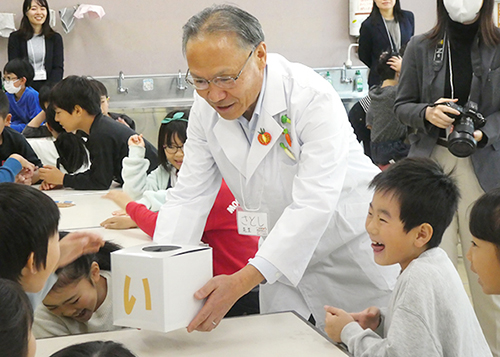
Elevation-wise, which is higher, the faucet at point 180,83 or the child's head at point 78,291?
the child's head at point 78,291

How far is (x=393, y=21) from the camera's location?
5129mm

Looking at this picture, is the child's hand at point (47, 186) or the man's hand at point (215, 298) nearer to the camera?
the man's hand at point (215, 298)

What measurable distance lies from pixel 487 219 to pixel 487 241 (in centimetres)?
5

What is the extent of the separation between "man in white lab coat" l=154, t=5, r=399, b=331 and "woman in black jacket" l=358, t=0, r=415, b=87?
3.45 m

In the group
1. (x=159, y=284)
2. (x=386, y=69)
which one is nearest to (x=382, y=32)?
(x=386, y=69)

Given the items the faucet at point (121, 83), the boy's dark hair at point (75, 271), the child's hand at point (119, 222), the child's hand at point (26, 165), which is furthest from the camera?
the faucet at point (121, 83)

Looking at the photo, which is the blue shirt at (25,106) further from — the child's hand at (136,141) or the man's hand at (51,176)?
the child's hand at (136,141)

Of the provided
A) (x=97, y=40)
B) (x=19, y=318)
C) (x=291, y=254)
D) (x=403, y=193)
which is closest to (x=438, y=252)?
(x=403, y=193)

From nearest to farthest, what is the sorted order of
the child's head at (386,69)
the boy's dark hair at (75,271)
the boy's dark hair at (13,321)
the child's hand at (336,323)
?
the boy's dark hair at (13,321) < the child's hand at (336,323) < the boy's dark hair at (75,271) < the child's head at (386,69)

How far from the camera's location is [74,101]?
3133 mm

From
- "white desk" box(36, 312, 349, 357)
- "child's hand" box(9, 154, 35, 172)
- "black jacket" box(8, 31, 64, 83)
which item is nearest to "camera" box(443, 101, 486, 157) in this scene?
"white desk" box(36, 312, 349, 357)

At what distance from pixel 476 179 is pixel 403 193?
0.92m

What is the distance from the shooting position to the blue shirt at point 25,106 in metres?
5.23

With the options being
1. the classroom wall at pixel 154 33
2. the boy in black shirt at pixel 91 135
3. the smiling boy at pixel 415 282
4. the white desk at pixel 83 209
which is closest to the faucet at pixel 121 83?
the classroom wall at pixel 154 33
